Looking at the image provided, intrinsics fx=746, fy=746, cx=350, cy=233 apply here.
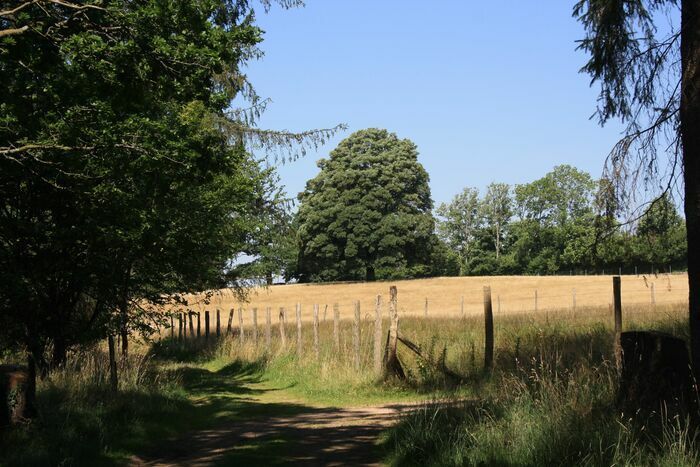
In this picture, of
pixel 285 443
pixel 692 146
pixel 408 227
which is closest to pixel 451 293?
pixel 408 227

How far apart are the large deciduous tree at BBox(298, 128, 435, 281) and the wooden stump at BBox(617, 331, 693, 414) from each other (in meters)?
62.6

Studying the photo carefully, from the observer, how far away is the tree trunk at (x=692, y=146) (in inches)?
301

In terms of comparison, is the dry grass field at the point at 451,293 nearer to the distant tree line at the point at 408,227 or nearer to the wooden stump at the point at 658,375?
the distant tree line at the point at 408,227

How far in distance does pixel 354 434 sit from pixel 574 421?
4.01 meters

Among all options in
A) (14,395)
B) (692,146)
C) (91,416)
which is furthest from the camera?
(91,416)

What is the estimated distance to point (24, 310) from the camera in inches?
501

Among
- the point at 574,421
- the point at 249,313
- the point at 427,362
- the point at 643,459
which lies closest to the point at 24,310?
the point at 427,362

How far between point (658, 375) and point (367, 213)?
211ft

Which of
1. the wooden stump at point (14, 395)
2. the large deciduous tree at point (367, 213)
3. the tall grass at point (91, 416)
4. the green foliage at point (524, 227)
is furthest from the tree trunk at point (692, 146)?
the green foliage at point (524, 227)

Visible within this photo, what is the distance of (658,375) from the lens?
740cm

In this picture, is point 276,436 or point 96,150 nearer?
point 96,150

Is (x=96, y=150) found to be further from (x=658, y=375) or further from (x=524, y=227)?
(x=524, y=227)

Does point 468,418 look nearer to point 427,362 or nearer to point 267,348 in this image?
point 427,362

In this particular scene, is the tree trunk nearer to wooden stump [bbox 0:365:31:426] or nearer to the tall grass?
the tall grass
